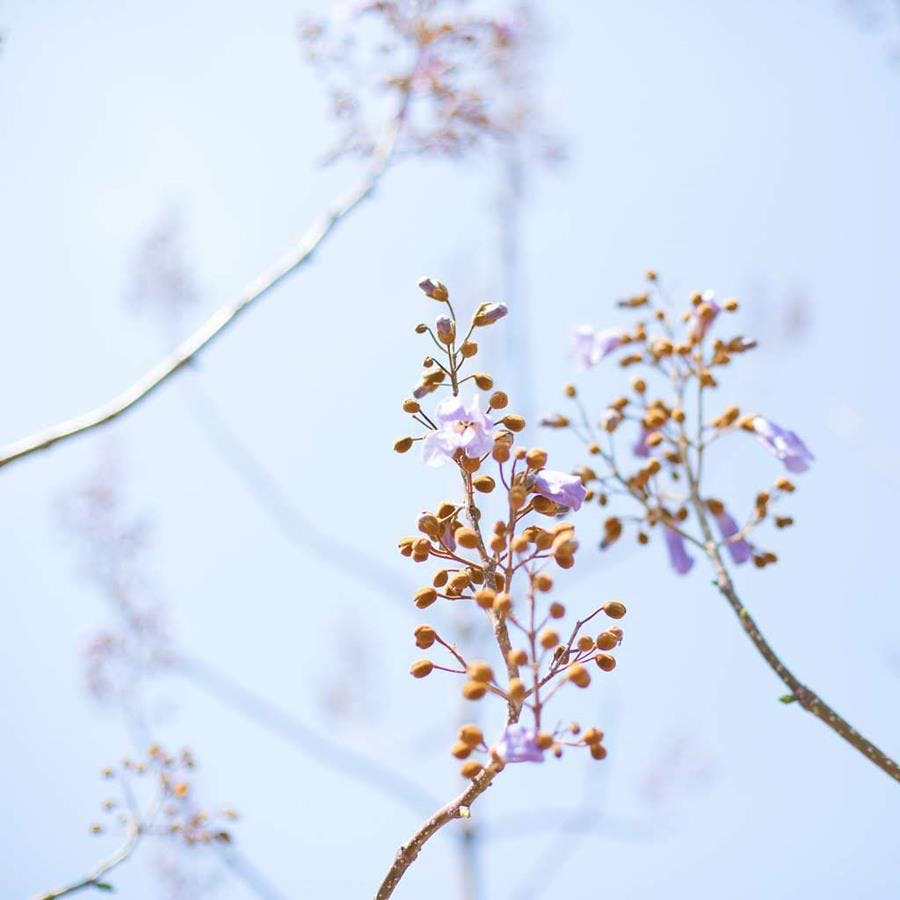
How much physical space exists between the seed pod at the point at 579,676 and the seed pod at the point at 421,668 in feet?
1.05

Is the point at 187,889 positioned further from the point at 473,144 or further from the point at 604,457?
the point at 473,144

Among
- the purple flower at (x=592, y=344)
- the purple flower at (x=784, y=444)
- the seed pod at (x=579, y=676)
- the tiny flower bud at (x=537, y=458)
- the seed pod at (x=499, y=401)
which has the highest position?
the purple flower at (x=592, y=344)

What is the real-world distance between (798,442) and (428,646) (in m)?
1.41

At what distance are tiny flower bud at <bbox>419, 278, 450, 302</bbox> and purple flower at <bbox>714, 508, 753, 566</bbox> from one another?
3.83ft

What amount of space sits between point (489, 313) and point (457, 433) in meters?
0.44

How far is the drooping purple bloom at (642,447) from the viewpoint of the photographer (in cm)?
244

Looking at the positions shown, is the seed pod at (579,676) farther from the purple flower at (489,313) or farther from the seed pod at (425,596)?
the purple flower at (489,313)

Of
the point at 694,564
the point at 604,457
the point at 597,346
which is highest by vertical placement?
the point at 597,346

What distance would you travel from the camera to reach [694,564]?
2.45m

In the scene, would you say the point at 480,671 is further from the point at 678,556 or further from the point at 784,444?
the point at 784,444

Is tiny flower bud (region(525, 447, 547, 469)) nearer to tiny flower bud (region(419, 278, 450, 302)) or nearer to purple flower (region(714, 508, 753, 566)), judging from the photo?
tiny flower bud (region(419, 278, 450, 302))

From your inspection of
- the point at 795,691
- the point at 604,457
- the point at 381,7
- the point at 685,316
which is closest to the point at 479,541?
the point at 795,691

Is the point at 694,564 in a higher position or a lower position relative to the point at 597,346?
lower

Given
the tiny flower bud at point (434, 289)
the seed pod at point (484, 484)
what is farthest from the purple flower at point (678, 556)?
the tiny flower bud at point (434, 289)
